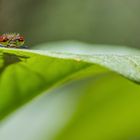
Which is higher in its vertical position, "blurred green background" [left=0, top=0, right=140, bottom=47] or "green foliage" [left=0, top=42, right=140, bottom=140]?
"green foliage" [left=0, top=42, right=140, bottom=140]

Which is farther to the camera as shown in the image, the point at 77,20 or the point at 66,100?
the point at 77,20

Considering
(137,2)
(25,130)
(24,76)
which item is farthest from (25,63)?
(137,2)

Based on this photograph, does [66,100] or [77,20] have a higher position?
[66,100]

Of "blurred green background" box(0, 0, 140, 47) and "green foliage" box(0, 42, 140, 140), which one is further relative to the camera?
"blurred green background" box(0, 0, 140, 47)

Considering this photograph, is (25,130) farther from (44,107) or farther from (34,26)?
(34,26)
